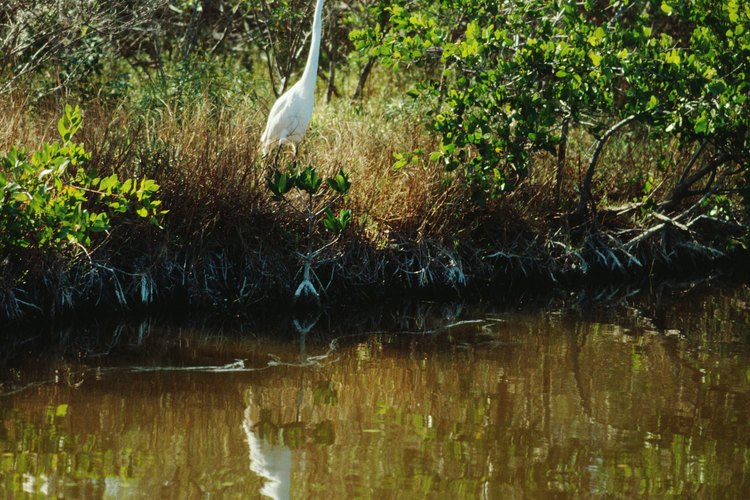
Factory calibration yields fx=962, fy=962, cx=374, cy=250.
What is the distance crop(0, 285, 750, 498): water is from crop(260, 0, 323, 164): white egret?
1706mm

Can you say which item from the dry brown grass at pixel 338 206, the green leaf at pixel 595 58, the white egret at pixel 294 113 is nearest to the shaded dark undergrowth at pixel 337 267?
the dry brown grass at pixel 338 206

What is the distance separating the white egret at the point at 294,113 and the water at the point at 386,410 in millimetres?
1706

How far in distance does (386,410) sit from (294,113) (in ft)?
10.7

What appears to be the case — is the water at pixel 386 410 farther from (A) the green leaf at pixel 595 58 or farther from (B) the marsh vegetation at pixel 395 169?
(A) the green leaf at pixel 595 58

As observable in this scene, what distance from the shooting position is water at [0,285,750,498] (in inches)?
171

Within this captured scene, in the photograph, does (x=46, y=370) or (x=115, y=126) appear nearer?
(x=46, y=370)

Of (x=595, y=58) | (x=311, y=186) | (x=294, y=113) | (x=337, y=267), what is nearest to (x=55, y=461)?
(x=311, y=186)

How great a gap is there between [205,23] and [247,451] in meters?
8.77

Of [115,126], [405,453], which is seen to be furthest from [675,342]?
[115,126]

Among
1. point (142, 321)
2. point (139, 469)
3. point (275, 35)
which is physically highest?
point (275, 35)

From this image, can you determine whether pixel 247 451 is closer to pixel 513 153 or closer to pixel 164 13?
pixel 513 153

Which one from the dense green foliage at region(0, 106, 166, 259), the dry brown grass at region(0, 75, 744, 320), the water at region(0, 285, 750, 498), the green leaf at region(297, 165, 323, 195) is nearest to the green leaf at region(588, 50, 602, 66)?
the dry brown grass at region(0, 75, 744, 320)

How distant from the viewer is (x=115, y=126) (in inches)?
303

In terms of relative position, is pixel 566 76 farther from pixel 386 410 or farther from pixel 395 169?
pixel 386 410
